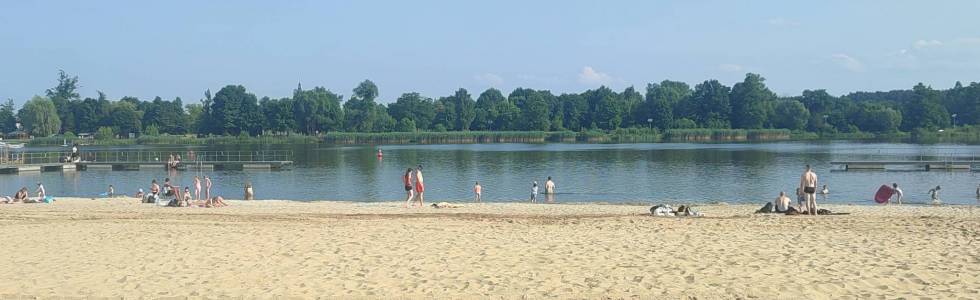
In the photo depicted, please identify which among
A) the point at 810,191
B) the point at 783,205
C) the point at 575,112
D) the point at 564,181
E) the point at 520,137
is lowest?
the point at 564,181

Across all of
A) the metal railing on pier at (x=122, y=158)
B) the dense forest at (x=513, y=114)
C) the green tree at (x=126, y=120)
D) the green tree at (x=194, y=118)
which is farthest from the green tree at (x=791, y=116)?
the green tree at (x=126, y=120)

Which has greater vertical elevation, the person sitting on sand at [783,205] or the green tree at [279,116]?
the green tree at [279,116]

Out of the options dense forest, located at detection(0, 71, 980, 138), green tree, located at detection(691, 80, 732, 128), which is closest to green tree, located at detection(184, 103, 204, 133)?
dense forest, located at detection(0, 71, 980, 138)

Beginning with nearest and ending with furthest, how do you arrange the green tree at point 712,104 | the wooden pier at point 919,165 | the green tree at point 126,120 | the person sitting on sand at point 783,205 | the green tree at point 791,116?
the person sitting on sand at point 783,205 < the wooden pier at point 919,165 < the green tree at point 791,116 < the green tree at point 712,104 < the green tree at point 126,120

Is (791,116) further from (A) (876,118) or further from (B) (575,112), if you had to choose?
(B) (575,112)

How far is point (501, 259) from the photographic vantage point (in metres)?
11.4

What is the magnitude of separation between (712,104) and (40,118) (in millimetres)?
124529

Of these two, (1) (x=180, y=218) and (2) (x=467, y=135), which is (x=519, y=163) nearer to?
(1) (x=180, y=218)

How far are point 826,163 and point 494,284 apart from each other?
175 feet

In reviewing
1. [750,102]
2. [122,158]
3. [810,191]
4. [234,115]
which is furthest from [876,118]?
[810,191]

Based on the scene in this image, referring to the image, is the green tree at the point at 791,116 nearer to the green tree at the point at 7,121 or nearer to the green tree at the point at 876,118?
the green tree at the point at 876,118

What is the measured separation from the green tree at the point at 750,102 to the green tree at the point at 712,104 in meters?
1.66

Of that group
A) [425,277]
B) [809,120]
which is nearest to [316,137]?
[809,120]

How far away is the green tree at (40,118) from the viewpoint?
448ft
